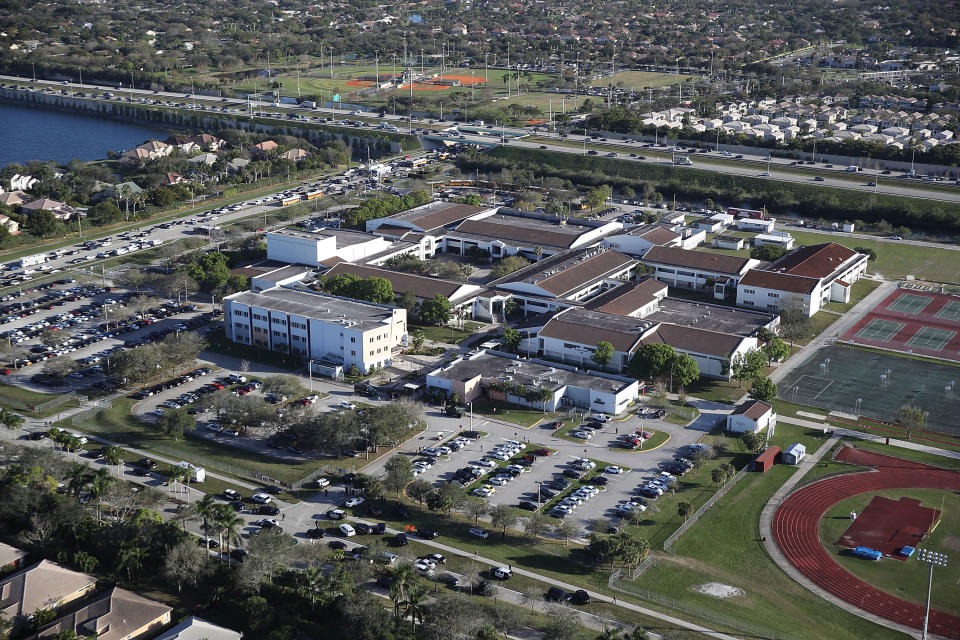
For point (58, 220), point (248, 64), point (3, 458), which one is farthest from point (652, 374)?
point (248, 64)

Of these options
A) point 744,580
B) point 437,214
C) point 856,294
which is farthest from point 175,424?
point 856,294

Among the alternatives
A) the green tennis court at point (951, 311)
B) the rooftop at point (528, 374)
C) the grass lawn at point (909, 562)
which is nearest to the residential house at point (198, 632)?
the rooftop at point (528, 374)

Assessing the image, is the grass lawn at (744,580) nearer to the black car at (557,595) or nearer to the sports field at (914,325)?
the black car at (557,595)

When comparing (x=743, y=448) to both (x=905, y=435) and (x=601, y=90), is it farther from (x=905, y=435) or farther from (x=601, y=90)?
(x=601, y=90)

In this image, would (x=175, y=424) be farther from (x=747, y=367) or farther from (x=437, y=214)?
(x=437, y=214)

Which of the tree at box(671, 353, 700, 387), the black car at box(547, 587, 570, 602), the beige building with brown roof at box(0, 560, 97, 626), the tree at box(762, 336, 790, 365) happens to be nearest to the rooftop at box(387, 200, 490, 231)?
the tree at box(671, 353, 700, 387)
